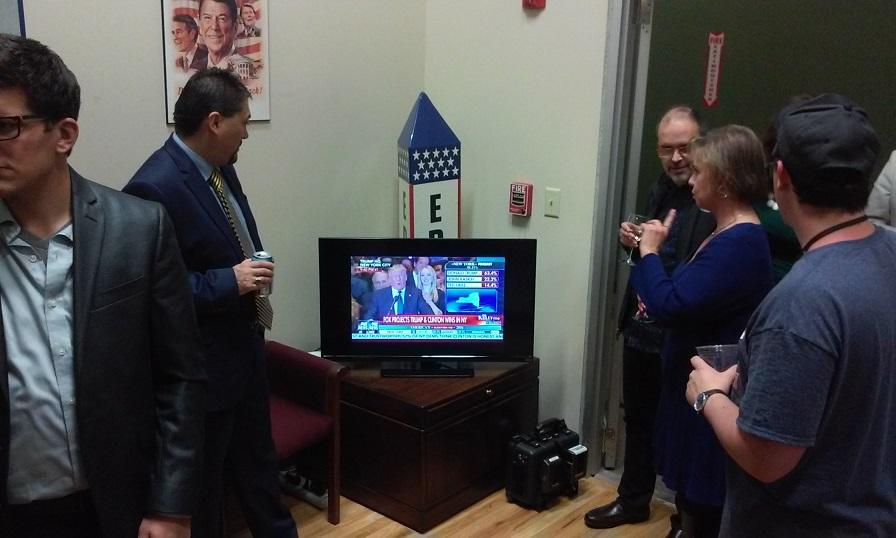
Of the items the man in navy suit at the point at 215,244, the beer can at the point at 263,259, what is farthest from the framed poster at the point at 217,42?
the beer can at the point at 263,259

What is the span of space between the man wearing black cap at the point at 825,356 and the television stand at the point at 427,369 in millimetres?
1748

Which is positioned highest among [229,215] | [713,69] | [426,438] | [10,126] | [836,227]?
[713,69]

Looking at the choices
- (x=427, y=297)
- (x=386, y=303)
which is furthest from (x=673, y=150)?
(x=386, y=303)

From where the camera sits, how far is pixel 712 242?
2.06 metres

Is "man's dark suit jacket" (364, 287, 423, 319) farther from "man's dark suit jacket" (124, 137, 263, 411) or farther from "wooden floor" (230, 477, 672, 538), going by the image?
"man's dark suit jacket" (124, 137, 263, 411)

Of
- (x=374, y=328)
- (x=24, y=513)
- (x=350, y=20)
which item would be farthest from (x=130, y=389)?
(x=350, y=20)

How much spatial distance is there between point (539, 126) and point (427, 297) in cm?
83

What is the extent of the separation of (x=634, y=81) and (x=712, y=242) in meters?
1.15

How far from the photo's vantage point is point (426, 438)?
283cm

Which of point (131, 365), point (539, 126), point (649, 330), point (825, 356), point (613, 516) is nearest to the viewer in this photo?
point (825, 356)

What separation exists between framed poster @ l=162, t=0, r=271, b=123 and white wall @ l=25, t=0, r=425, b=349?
0.04 metres

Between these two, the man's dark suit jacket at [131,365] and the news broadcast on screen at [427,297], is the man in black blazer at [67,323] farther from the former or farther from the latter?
the news broadcast on screen at [427,297]

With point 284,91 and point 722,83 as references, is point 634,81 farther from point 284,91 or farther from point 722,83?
point 284,91

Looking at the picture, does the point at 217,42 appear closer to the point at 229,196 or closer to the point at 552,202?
the point at 229,196
